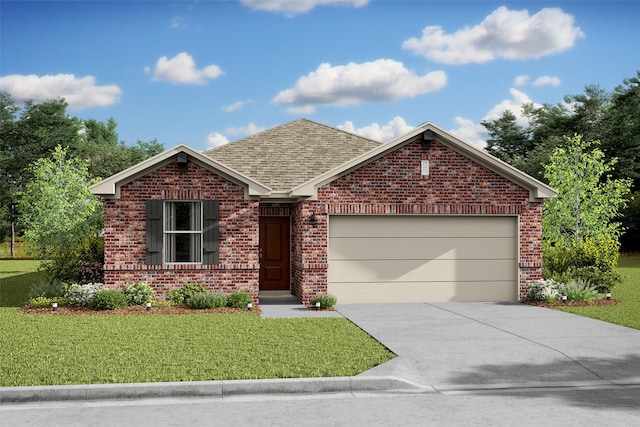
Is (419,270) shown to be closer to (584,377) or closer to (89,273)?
(89,273)

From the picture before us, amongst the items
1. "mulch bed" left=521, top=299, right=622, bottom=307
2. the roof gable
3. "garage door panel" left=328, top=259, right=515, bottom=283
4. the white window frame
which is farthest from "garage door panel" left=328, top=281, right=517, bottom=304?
the white window frame

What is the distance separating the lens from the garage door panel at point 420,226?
1852 centimetres

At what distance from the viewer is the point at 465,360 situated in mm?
10484

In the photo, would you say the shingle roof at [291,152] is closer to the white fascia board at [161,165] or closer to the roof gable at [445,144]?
the white fascia board at [161,165]

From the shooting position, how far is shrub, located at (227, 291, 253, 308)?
17.2m

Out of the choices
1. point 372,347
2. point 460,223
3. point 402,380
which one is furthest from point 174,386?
point 460,223

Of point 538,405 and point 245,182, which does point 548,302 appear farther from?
point 538,405

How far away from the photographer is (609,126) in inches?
2237

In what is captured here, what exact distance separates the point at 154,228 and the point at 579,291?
11.5 metres

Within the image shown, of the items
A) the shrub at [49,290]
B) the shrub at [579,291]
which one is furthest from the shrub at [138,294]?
the shrub at [579,291]

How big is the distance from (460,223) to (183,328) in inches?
339

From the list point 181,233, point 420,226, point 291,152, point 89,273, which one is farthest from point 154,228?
point 420,226

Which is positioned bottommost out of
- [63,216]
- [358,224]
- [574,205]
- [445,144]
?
[358,224]

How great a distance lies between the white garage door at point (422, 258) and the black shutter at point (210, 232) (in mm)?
3021
